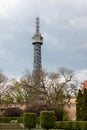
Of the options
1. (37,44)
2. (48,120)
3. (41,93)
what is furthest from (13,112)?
(37,44)

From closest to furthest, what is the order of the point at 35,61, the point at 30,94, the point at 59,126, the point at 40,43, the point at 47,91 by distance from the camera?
the point at 59,126 < the point at 47,91 < the point at 30,94 < the point at 35,61 < the point at 40,43

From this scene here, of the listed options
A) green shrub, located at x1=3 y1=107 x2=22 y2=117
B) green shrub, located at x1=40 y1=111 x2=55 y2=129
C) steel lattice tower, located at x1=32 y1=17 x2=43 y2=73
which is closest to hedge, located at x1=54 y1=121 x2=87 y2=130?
green shrub, located at x1=40 y1=111 x2=55 y2=129

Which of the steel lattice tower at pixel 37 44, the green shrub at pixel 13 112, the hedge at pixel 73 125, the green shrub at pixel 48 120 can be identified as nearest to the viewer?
the green shrub at pixel 48 120

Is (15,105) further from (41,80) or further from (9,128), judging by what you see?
(9,128)

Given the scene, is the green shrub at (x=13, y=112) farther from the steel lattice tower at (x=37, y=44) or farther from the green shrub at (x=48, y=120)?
the steel lattice tower at (x=37, y=44)

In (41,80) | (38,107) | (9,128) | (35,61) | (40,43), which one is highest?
(40,43)

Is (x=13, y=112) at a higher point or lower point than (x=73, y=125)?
higher

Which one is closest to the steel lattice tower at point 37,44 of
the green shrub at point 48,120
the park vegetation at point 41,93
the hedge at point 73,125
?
the park vegetation at point 41,93

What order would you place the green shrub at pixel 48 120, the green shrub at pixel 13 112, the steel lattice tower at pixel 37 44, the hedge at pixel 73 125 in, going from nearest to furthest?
the green shrub at pixel 48 120, the hedge at pixel 73 125, the green shrub at pixel 13 112, the steel lattice tower at pixel 37 44

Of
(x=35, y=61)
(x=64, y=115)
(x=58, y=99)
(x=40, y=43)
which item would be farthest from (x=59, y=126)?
(x=40, y=43)

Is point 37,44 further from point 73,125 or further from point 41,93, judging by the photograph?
point 73,125

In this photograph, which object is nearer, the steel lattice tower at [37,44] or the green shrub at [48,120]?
the green shrub at [48,120]

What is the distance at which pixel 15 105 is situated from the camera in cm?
6838

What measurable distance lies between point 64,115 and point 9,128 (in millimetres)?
14351
